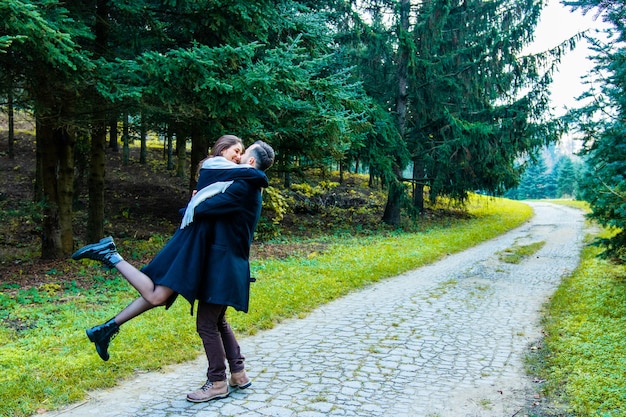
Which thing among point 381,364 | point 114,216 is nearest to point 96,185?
point 114,216

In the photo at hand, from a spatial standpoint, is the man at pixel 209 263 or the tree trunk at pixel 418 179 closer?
the man at pixel 209 263

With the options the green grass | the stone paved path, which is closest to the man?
the stone paved path

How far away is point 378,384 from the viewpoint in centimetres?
416

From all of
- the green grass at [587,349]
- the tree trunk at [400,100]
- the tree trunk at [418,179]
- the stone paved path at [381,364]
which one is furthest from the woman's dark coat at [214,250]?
the tree trunk at [418,179]

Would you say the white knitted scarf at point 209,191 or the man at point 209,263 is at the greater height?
the white knitted scarf at point 209,191

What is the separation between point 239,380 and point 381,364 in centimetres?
146

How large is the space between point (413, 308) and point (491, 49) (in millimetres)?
14087

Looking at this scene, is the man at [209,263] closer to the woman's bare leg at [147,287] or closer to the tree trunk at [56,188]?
the woman's bare leg at [147,287]

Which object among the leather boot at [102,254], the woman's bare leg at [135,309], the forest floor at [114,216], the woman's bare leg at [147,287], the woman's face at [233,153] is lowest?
the forest floor at [114,216]

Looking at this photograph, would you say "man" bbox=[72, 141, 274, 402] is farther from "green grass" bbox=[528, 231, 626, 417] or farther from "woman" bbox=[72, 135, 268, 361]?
"green grass" bbox=[528, 231, 626, 417]

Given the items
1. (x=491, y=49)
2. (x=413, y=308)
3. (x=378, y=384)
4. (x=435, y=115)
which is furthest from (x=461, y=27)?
(x=378, y=384)

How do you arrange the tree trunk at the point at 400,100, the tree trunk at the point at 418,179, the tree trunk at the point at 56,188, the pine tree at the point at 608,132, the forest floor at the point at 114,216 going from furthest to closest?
the tree trunk at the point at 418,179 < the tree trunk at the point at 400,100 < the tree trunk at the point at 56,188 < the forest floor at the point at 114,216 < the pine tree at the point at 608,132

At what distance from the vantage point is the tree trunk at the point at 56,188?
9.33m

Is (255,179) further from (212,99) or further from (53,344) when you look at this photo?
(212,99)
